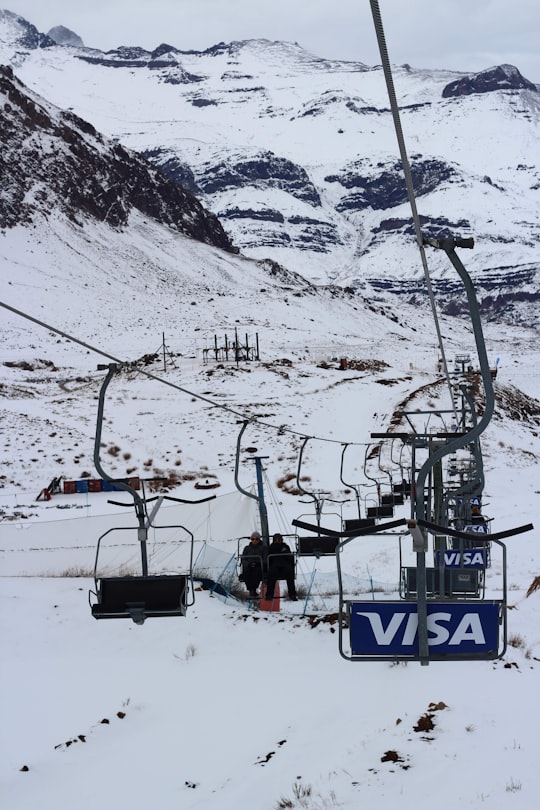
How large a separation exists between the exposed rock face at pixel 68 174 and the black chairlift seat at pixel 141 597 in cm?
10008

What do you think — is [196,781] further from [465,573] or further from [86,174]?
[86,174]

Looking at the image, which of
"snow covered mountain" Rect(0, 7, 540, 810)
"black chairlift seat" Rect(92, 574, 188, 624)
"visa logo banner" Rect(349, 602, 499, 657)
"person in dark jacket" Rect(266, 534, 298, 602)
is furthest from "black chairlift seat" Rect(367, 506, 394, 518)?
"visa logo banner" Rect(349, 602, 499, 657)

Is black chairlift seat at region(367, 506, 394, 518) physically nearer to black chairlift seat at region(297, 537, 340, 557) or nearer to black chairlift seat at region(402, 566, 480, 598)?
black chairlift seat at region(297, 537, 340, 557)

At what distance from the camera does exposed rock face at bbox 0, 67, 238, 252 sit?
4345 inches

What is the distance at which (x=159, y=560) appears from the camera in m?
18.1

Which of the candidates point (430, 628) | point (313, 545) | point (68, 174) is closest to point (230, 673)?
point (313, 545)

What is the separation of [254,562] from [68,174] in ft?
371

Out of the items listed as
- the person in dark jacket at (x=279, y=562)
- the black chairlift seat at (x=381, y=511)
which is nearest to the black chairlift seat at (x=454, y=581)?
the person in dark jacket at (x=279, y=562)

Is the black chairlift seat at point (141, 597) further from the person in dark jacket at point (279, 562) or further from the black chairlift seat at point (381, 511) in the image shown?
the black chairlift seat at point (381, 511)

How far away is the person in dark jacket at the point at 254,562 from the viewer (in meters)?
13.8

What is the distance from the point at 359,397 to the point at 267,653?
3245 centimetres

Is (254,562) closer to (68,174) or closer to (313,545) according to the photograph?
(313,545)

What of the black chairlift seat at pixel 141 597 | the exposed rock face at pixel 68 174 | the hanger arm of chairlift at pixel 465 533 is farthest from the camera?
the exposed rock face at pixel 68 174

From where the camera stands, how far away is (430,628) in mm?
6816
